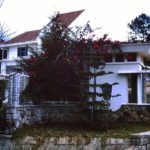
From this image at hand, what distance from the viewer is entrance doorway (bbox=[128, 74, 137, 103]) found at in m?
19.2

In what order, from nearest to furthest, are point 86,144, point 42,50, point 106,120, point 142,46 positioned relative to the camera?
1. point 86,144
2. point 106,120
3. point 42,50
4. point 142,46

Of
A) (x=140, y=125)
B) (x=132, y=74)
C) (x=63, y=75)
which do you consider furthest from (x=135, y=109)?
(x=63, y=75)

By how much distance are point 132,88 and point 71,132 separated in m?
6.15

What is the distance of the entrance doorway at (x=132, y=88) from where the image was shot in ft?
63.1

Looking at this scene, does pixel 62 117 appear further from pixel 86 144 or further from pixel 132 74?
pixel 132 74

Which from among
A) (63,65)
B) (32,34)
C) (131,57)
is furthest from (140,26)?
(63,65)

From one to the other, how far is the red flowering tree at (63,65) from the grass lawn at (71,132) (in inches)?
52.1

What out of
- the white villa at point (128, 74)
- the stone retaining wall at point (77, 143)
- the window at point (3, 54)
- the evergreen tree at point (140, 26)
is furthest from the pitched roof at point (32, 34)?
the stone retaining wall at point (77, 143)

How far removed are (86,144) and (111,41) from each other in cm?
617

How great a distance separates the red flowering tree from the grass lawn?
4.34ft

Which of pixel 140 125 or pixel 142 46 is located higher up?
pixel 142 46

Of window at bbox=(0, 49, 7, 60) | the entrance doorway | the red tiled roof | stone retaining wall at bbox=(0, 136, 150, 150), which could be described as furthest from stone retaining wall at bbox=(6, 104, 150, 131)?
window at bbox=(0, 49, 7, 60)

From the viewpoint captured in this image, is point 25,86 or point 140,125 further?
point 140,125

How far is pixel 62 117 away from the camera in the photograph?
1584cm
